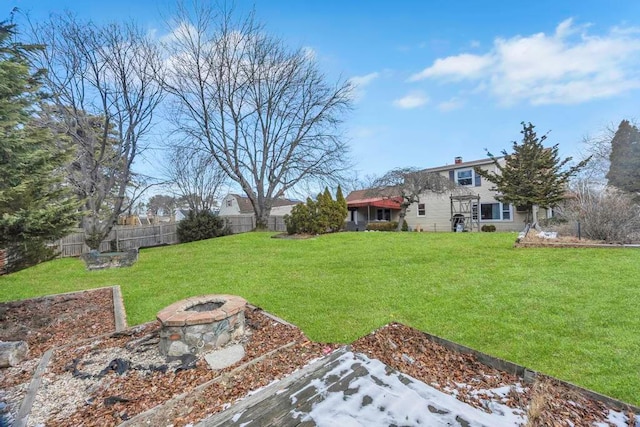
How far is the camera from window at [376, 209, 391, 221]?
2403 cm

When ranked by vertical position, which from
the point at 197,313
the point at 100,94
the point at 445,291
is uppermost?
the point at 100,94

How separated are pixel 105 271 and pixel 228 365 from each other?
7703 millimetres

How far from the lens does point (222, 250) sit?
35.0 ft

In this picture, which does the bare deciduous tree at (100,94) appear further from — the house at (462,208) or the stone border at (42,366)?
the house at (462,208)

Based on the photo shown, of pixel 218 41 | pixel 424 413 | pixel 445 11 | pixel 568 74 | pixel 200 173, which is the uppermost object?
pixel 218 41

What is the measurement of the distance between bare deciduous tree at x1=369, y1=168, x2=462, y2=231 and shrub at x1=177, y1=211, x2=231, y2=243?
9.85 m

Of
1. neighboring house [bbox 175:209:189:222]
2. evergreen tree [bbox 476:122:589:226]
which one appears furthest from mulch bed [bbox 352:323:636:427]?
neighboring house [bbox 175:209:189:222]

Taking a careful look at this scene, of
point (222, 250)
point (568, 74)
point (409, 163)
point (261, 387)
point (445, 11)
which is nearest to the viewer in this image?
point (261, 387)

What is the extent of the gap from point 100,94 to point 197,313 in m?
11.2

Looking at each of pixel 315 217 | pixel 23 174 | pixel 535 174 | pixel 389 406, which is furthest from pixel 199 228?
pixel 535 174

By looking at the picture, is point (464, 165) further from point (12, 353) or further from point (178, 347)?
Answer: point (12, 353)

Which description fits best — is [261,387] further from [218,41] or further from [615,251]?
[218,41]

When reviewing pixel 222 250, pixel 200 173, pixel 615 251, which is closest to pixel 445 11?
pixel 615 251

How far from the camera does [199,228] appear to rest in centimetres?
1523
